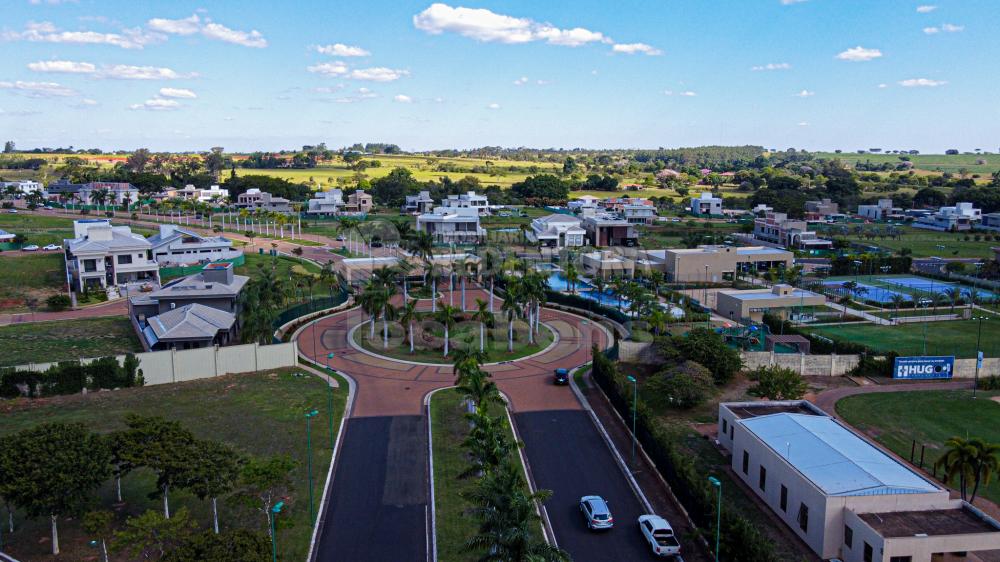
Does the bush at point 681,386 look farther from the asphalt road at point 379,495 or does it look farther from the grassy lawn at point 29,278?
the grassy lawn at point 29,278

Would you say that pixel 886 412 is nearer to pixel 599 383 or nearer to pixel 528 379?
pixel 599 383

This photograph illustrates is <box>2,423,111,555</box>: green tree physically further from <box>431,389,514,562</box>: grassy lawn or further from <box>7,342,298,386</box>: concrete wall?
<box>7,342,298,386</box>: concrete wall

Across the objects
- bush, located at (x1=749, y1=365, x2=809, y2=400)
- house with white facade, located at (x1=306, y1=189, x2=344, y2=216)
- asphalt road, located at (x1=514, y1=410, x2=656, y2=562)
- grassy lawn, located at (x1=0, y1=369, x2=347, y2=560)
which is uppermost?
house with white facade, located at (x1=306, y1=189, x2=344, y2=216)

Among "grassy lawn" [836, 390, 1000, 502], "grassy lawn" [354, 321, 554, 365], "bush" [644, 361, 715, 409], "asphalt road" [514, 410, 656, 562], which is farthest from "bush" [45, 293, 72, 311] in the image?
"grassy lawn" [836, 390, 1000, 502]

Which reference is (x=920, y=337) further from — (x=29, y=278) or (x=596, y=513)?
(x=29, y=278)

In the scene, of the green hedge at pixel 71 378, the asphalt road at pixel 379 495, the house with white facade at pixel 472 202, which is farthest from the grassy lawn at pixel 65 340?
the house with white facade at pixel 472 202

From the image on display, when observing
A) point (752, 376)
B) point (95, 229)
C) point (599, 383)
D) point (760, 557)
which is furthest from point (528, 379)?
point (95, 229)
